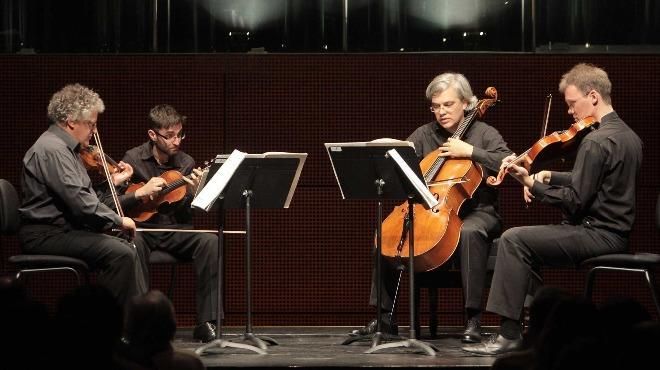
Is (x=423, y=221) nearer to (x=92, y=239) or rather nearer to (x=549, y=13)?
(x=92, y=239)

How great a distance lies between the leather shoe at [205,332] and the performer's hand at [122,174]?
890 millimetres

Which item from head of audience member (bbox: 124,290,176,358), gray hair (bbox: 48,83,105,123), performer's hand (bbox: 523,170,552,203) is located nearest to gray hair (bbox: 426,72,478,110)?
performer's hand (bbox: 523,170,552,203)

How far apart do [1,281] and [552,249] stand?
2.66 meters

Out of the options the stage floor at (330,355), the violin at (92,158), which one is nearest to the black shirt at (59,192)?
the violin at (92,158)

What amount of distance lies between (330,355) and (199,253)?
116cm

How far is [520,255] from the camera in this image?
482cm

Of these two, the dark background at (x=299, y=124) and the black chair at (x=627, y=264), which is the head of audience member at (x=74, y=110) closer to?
the dark background at (x=299, y=124)

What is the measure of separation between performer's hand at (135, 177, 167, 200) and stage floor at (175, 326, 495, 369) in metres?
0.81

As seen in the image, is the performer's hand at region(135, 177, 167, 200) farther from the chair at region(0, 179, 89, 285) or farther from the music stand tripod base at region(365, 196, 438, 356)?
the music stand tripod base at region(365, 196, 438, 356)

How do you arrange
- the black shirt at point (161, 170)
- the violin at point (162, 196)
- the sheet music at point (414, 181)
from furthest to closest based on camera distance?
the black shirt at point (161, 170) → the violin at point (162, 196) → the sheet music at point (414, 181)

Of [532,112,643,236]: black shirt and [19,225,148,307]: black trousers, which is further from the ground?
[532,112,643,236]: black shirt

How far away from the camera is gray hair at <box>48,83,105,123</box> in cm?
521

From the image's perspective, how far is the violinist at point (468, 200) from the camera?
511 centimetres

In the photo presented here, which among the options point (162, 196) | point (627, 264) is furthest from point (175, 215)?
point (627, 264)
